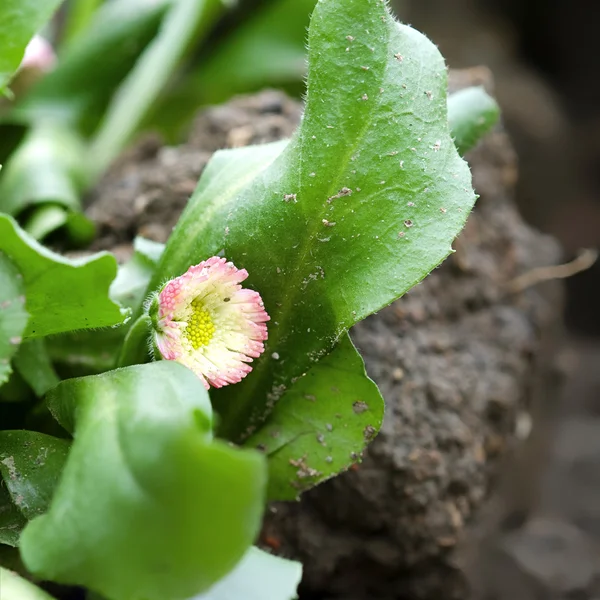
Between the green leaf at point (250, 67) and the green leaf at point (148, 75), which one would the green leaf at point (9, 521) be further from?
the green leaf at point (250, 67)

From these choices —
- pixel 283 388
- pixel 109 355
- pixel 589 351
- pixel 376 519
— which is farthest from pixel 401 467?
pixel 589 351

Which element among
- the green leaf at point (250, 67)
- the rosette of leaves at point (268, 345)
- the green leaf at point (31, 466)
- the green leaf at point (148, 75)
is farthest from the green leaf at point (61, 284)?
the green leaf at point (250, 67)

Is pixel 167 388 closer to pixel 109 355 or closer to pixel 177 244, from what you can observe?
pixel 177 244

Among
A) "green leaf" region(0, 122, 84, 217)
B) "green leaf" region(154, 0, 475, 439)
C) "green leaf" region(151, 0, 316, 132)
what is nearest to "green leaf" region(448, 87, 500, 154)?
"green leaf" region(154, 0, 475, 439)

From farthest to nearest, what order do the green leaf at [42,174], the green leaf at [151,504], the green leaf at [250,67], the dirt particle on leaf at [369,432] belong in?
the green leaf at [250,67] → the green leaf at [42,174] → the dirt particle on leaf at [369,432] → the green leaf at [151,504]

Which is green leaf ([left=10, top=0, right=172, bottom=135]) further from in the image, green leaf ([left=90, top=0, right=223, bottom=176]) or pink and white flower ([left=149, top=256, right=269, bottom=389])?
pink and white flower ([left=149, top=256, right=269, bottom=389])

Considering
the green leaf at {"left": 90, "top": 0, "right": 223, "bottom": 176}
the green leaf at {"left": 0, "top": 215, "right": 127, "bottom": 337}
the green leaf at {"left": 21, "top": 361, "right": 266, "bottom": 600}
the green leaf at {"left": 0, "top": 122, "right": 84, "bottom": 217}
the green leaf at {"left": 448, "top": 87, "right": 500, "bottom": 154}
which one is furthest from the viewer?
the green leaf at {"left": 90, "top": 0, "right": 223, "bottom": 176}

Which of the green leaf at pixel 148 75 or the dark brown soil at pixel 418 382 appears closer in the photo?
the dark brown soil at pixel 418 382
